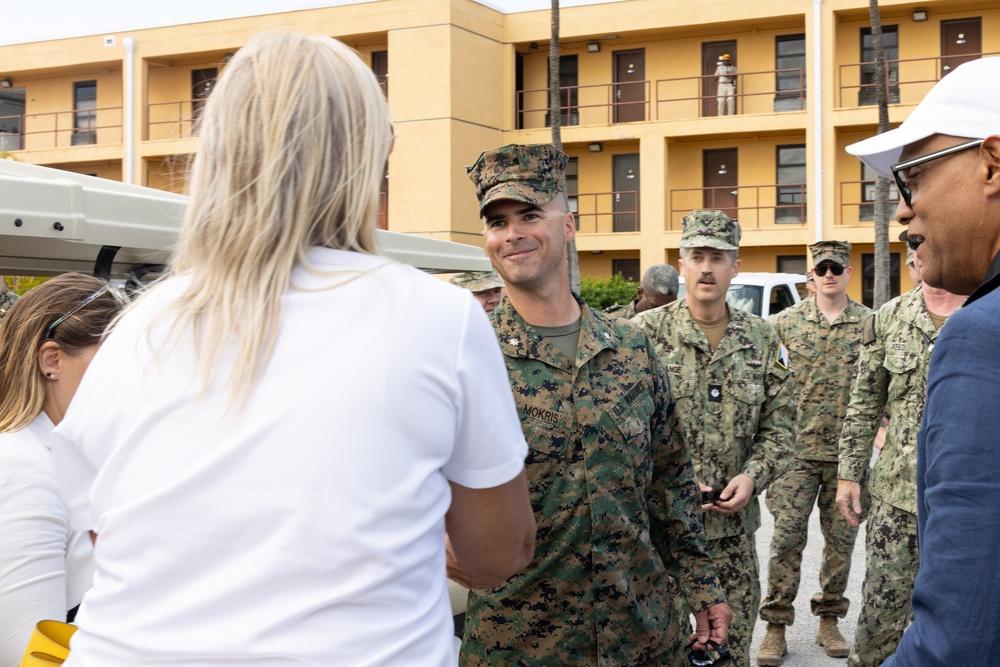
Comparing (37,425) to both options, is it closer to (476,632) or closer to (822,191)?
(476,632)

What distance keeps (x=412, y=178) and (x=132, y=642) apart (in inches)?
1154

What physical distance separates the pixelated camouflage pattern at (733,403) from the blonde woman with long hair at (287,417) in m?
3.41

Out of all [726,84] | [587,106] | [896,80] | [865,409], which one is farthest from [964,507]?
[587,106]

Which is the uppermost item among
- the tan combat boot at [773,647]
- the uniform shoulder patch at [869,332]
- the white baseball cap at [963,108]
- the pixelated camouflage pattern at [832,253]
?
the pixelated camouflage pattern at [832,253]

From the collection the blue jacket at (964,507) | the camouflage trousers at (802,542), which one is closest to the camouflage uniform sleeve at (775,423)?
the camouflage trousers at (802,542)

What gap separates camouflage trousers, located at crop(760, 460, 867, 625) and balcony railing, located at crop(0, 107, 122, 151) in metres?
32.4

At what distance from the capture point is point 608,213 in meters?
31.4

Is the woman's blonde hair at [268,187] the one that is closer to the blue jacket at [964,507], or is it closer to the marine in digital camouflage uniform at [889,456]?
the blue jacket at [964,507]

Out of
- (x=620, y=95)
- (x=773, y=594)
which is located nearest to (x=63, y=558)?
(x=773, y=594)

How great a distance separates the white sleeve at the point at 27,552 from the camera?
2.41 metres

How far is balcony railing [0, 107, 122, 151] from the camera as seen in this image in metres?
35.4

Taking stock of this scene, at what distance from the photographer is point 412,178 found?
30.3m

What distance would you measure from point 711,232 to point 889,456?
137 centimetres

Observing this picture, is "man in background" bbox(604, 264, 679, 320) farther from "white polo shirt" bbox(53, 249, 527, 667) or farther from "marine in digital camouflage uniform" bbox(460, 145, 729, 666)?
"white polo shirt" bbox(53, 249, 527, 667)
